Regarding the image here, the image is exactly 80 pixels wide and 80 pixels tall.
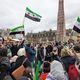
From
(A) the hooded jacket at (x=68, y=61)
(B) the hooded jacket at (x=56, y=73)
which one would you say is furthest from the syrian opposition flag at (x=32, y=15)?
(B) the hooded jacket at (x=56, y=73)

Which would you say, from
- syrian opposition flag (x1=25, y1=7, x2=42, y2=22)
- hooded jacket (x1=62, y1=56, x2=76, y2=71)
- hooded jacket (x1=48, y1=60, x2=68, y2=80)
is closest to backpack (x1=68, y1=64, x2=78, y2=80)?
hooded jacket (x1=62, y1=56, x2=76, y2=71)

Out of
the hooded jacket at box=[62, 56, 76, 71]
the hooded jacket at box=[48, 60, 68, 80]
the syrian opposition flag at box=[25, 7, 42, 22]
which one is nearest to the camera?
the hooded jacket at box=[48, 60, 68, 80]

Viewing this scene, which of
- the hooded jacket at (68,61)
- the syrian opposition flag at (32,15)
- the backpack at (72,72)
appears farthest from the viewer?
the syrian opposition flag at (32,15)

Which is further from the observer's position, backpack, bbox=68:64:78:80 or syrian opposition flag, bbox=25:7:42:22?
syrian opposition flag, bbox=25:7:42:22

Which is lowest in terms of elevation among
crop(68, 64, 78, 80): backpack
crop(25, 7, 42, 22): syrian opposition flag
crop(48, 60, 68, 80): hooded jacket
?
crop(68, 64, 78, 80): backpack

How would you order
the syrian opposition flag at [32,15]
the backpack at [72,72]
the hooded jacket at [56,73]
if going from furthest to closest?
1. the syrian opposition flag at [32,15]
2. the backpack at [72,72]
3. the hooded jacket at [56,73]

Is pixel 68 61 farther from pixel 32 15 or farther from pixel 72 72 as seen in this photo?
pixel 32 15

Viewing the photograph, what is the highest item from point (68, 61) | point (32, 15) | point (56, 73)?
point (32, 15)

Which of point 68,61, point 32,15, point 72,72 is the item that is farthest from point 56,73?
point 32,15

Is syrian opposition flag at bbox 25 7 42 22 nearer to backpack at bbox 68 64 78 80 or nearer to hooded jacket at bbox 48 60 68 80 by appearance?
backpack at bbox 68 64 78 80

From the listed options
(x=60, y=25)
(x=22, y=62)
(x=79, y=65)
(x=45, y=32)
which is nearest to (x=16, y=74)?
(x=22, y=62)

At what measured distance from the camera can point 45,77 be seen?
8.04m

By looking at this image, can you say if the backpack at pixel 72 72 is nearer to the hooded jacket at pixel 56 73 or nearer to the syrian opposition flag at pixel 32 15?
the hooded jacket at pixel 56 73

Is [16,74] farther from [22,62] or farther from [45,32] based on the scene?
[45,32]
